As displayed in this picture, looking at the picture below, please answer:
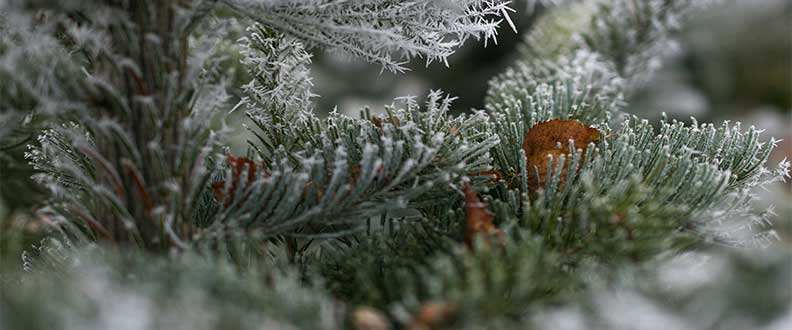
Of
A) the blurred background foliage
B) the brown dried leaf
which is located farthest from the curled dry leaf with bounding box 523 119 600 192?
Result: the blurred background foliage

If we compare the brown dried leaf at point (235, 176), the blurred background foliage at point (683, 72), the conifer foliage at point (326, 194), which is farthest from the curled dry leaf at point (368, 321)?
the blurred background foliage at point (683, 72)

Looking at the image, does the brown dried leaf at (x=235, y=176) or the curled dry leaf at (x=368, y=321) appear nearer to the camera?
the curled dry leaf at (x=368, y=321)

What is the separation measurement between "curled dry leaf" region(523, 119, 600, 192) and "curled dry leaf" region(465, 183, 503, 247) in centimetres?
6

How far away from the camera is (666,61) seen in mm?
1745

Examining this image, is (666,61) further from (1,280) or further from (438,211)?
(1,280)

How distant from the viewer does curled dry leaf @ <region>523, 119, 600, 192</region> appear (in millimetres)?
381

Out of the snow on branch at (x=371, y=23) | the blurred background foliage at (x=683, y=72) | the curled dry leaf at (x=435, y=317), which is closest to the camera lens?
the curled dry leaf at (x=435, y=317)

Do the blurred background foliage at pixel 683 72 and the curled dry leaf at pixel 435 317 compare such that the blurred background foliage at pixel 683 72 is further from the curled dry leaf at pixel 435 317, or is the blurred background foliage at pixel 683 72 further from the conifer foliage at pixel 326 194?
the curled dry leaf at pixel 435 317

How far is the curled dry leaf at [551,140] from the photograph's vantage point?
381 mm

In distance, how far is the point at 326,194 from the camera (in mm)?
322

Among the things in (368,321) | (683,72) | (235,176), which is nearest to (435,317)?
(368,321)

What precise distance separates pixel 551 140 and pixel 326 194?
0.47 ft

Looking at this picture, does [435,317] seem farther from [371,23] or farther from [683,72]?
[683,72]

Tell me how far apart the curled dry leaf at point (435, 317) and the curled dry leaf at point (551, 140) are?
0.51ft
